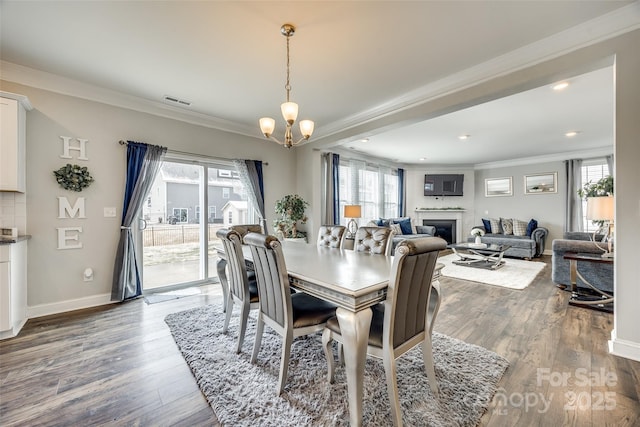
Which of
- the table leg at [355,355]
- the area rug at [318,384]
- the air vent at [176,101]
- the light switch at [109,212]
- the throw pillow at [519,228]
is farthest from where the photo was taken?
the throw pillow at [519,228]

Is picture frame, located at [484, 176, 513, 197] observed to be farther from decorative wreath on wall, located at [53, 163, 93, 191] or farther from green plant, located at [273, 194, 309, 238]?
decorative wreath on wall, located at [53, 163, 93, 191]

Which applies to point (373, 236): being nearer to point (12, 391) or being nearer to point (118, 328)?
point (118, 328)

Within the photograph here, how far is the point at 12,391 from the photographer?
69.3 inches

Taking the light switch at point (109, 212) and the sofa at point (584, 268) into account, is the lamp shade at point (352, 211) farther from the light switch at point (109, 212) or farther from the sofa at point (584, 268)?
the light switch at point (109, 212)

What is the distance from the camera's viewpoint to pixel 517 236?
6.80 m

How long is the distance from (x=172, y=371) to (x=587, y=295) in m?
5.10

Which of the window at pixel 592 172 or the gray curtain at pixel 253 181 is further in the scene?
the window at pixel 592 172

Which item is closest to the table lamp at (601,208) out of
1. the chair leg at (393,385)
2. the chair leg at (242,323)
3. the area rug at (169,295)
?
the chair leg at (393,385)

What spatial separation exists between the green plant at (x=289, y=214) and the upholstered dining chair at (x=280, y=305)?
9.42 ft

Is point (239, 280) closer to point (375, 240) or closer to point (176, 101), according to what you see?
point (375, 240)

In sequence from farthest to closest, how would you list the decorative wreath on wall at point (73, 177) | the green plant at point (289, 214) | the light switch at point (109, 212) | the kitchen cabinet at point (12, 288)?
the green plant at point (289, 214) < the light switch at point (109, 212) < the decorative wreath on wall at point (73, 177) < the kitchen cabinet at point (12, 288)

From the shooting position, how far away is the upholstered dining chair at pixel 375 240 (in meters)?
2.70

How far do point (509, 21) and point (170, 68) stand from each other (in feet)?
10.5

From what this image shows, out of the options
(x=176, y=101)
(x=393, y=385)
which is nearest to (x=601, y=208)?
(x=393, y=385)
